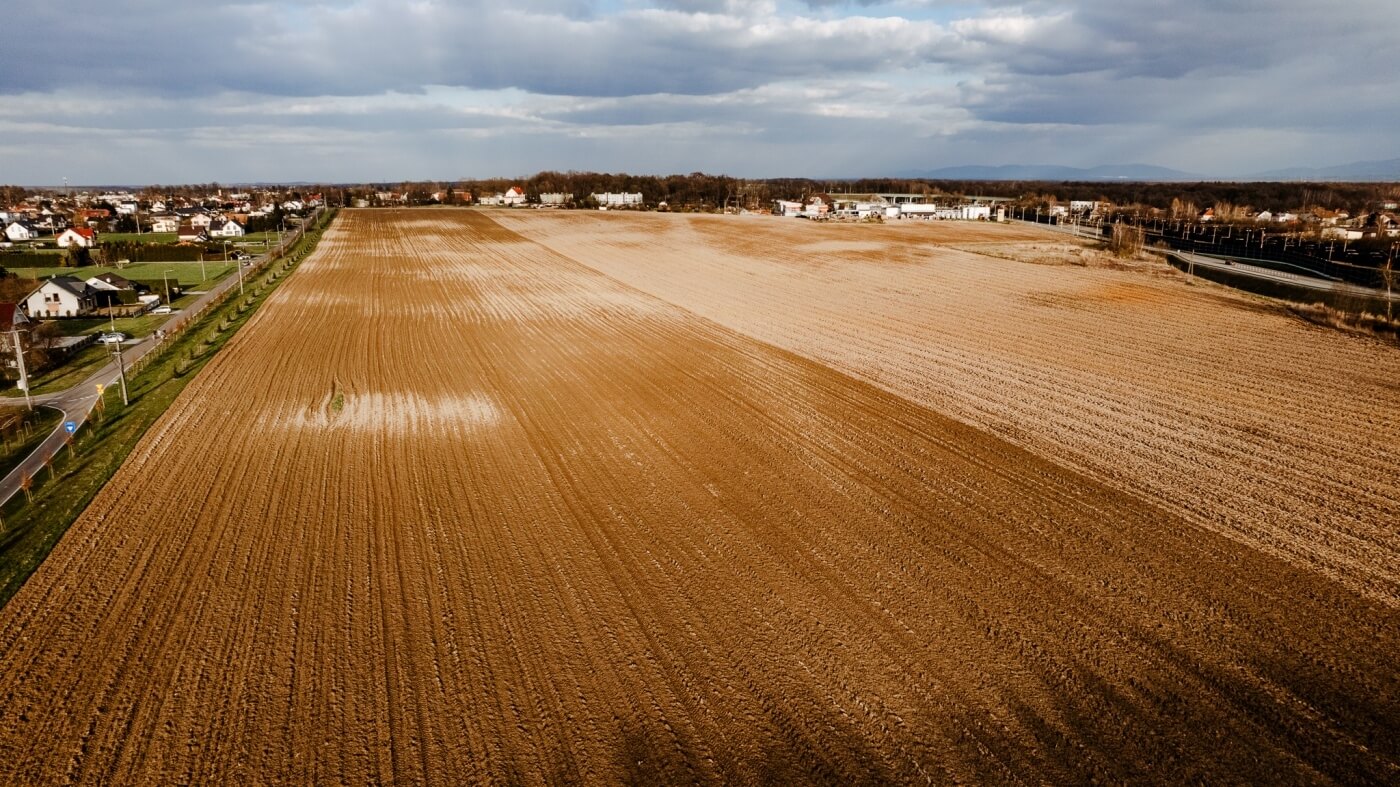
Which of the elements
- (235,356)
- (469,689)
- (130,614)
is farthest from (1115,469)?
(235,356)

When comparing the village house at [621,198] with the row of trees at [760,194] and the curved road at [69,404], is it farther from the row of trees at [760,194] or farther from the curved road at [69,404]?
the curved road at [69,404]

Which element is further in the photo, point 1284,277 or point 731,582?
point 1284,277

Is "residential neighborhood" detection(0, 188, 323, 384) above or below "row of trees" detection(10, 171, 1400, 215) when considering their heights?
below

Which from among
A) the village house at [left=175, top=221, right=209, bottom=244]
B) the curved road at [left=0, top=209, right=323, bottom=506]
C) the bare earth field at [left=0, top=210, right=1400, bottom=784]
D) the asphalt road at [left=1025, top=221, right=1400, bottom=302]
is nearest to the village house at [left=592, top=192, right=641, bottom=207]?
the village house at [left=175, top=221, right=209, bottom=244]

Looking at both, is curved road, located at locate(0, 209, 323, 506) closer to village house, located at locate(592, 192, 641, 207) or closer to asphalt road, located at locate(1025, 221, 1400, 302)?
asphalt road, located at locate(1025, 221, 1400, 302)

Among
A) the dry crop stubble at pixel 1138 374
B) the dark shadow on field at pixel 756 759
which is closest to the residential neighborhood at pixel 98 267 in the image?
the dry crop stubble at pixel 1138 374

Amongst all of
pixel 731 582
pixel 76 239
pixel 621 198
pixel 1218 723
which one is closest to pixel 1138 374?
pixel 1218 723

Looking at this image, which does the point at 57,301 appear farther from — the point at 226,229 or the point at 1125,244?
the point at 1125,244
